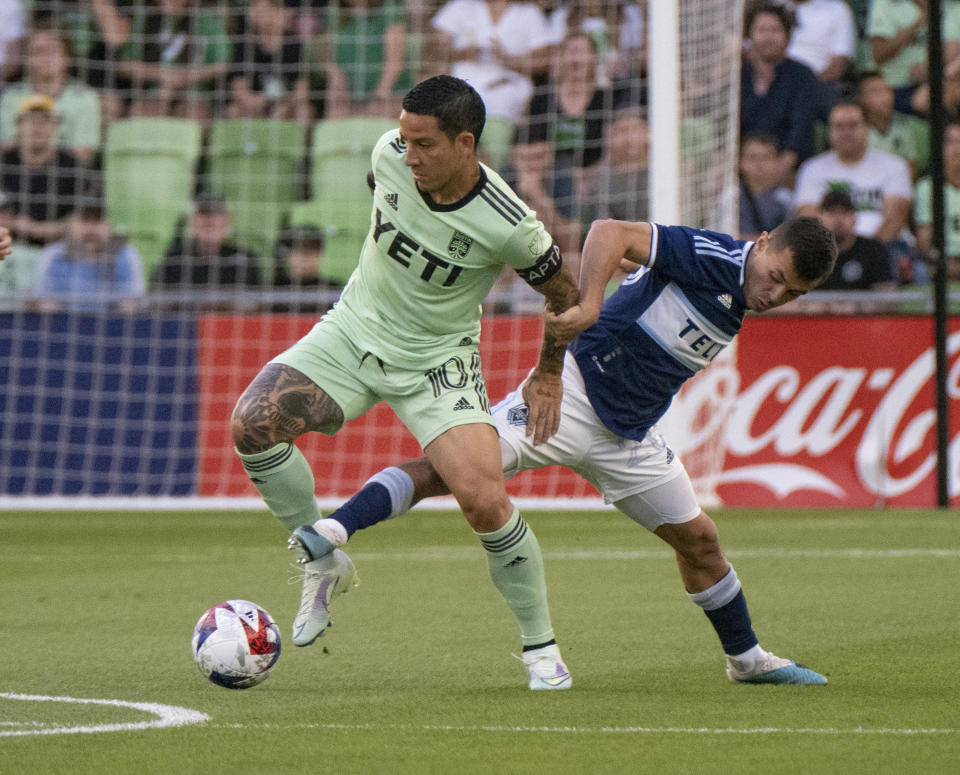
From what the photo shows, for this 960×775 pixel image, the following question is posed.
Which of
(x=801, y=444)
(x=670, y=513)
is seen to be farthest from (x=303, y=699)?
(x=801, y=444)

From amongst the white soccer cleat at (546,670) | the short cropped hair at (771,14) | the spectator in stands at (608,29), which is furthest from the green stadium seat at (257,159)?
the white soccer cleat at (546,670)

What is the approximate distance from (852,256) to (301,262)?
4.45 meters

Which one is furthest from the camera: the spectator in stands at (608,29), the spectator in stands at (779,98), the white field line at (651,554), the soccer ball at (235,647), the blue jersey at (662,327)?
the spectator in stands at (779,98)

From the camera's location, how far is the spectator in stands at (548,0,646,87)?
14.2 m

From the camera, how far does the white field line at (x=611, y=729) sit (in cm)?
429

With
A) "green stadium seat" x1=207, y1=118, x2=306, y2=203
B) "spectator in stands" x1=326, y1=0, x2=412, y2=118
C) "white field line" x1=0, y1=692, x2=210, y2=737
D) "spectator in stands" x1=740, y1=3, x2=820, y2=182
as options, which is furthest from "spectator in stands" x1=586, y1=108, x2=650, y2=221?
"white field line" x1=0, y1=692, x2=210, y2=737

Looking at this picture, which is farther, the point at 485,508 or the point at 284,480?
the point at 284,480

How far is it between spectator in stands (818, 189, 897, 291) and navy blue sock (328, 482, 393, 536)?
8599 millimetres

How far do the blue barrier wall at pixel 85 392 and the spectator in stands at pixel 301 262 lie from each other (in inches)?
44.7

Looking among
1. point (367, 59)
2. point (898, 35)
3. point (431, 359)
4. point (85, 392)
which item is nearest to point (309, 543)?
point (431, 359)

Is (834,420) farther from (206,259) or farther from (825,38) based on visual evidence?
(206,259)

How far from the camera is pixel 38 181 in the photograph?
46.3ft

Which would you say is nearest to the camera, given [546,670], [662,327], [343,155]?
[546,670]

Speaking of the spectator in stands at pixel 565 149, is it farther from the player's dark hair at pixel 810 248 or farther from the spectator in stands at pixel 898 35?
the player's dark hair at pixel 810 248
